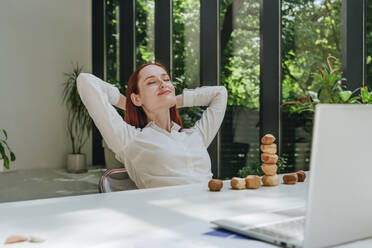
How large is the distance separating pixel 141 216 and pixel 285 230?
0.32m

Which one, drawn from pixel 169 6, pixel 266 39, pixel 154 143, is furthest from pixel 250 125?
pixel 154 143

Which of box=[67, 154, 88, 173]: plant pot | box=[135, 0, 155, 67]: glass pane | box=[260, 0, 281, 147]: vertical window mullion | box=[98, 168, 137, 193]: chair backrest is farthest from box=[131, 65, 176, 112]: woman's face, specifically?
box=[67, 154, 88, 173]: plant pot

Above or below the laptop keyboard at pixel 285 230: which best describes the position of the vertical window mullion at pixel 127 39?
above

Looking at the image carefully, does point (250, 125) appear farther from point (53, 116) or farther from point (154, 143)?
point (53, 116)

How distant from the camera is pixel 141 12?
624cm

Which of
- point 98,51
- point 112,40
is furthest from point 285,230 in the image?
point 98,51

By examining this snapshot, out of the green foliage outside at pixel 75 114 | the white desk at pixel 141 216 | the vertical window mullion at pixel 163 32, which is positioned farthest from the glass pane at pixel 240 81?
the green foliage outside at pixel 75 114

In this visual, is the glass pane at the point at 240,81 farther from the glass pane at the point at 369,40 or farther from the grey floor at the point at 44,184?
the grey floor at the point at 44,184

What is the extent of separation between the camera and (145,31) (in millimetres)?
6137

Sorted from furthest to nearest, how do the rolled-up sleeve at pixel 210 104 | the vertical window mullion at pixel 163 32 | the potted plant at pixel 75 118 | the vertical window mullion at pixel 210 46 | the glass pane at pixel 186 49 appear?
the potted plant at pixel 75 118 < the vertical window mullion at pixel 163 32 < the glass pane at pixel 186 49 < the vertical window mullion at pixel 210 46 < the rolled-up sleeve at pixel 210 104

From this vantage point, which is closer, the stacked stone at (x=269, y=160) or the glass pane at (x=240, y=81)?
the stacked stone at (x=269, y=160)

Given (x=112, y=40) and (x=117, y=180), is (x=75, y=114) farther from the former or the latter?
(x=117, y=180)

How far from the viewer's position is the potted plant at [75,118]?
6957mm

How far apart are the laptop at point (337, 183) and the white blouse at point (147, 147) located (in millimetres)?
1049
